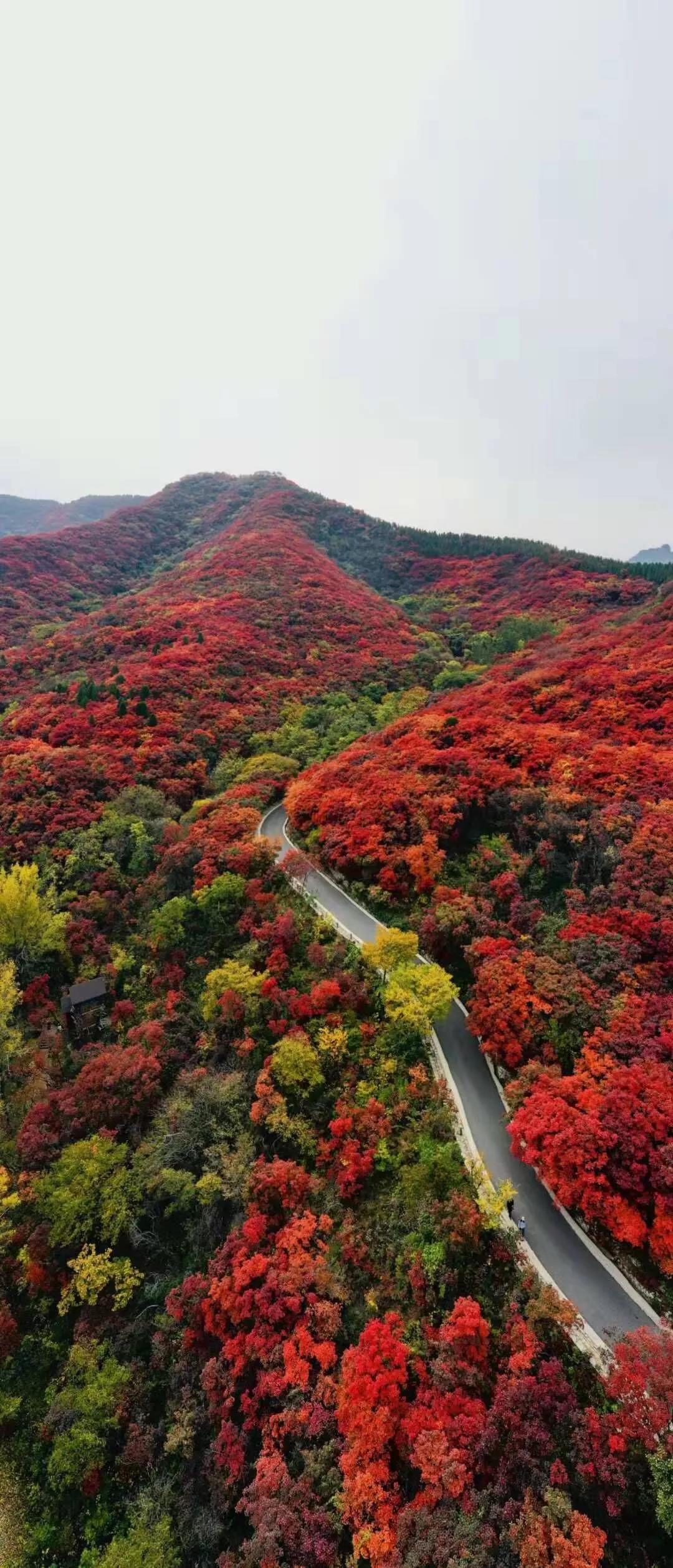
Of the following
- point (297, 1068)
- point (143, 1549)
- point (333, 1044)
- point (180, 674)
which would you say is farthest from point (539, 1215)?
point (180, 674)

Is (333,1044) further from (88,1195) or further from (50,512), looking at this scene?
(50,512)

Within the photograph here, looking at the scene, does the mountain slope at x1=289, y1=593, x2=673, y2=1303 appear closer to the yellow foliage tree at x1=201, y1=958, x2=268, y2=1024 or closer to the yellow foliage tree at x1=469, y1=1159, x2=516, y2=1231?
the yellow foliage tree at x1=469, y1=1159, x2=516, y2=1231

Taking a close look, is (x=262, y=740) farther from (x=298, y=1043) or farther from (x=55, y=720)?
(x=298, y=1043)

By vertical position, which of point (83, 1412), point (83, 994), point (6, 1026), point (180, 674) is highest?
point (180, 674)

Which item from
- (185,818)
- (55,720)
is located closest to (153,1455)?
(185,818)

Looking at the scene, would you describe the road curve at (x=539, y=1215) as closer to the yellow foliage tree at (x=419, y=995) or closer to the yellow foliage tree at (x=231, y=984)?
the yellow foliage tree at (x=419, y=995)

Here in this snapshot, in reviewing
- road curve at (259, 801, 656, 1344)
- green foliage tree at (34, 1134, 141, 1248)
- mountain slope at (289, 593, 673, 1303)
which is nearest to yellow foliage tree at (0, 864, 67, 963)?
green foliage tree at (34, 1134, 141, 1248)
